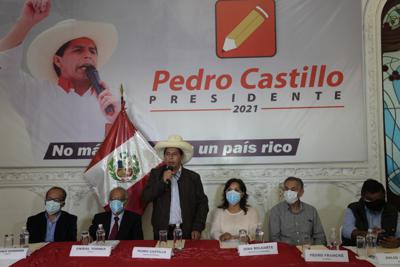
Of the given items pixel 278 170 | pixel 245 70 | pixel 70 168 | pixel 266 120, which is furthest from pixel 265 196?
pixel 70 168

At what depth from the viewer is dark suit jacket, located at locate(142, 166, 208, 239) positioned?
349cm

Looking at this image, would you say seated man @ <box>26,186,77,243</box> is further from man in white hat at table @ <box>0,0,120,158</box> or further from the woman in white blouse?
the woman in white blouse

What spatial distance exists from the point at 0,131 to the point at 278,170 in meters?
2.76

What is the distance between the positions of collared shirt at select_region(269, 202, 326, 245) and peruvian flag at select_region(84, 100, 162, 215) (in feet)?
4.16

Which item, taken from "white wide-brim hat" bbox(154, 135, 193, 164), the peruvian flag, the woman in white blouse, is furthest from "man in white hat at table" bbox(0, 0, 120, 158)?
the woman in white blouse

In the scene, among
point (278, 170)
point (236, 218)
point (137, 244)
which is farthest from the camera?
point (278, 170)

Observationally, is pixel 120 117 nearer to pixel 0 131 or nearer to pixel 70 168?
pixel 70 168

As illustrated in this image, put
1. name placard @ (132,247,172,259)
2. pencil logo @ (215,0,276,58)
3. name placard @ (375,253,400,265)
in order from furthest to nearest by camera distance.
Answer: pencil logo @ (215,0,276,58)
name placard @ (132,247,172,259)
name placard @ (375,253,400,265)

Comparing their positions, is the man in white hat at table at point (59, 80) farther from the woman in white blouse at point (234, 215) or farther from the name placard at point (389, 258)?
the name placard at point (389, 258)

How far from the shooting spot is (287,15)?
4.19 metres

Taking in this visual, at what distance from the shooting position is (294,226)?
10.8ft

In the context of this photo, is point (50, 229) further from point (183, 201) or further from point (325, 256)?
point (325, 256)

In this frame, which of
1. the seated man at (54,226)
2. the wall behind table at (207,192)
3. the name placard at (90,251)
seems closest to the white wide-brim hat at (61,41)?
the wall behind table at (207,192)

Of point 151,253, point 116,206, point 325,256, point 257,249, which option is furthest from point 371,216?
point 116,206
